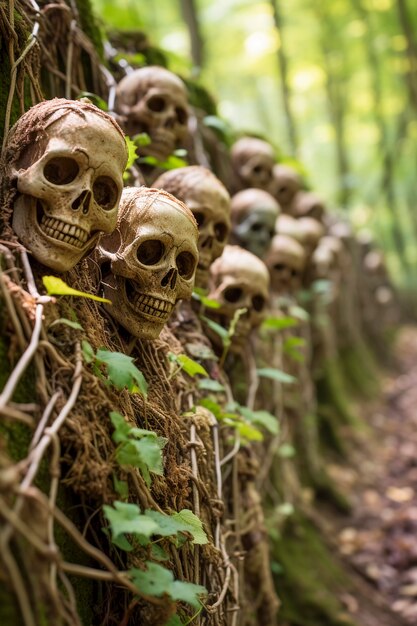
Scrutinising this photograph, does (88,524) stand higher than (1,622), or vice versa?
(88,524)

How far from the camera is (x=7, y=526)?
4.66 ft

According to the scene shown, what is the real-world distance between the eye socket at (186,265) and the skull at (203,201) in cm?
67

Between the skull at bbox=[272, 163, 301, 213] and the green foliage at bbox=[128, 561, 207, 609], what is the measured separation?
477cm

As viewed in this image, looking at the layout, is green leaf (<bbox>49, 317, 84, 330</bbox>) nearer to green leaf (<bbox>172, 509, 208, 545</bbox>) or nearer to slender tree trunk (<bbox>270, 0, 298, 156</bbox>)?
green leaf (<bbox>172, 509, 208, 545</bbox>)

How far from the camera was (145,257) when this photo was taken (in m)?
2.58

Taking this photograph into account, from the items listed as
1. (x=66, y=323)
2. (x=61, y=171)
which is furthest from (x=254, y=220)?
(x=66, y=323)

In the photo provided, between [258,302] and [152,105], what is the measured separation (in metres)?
1.40

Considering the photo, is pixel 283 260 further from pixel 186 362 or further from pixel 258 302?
pixel 186 362

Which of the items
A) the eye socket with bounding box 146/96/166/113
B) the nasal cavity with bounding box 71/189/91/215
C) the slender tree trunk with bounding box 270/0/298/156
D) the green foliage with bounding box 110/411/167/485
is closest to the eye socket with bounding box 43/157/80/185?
the nasal cavity with bounding box 71/189/91/215

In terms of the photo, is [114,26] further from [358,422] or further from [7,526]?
[358,422]

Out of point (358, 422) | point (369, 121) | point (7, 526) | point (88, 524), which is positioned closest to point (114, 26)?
point (88, 524)

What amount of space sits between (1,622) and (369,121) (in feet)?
66.4

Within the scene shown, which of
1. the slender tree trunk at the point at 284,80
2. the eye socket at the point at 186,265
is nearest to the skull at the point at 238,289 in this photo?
the eye socket at the point at 186,265

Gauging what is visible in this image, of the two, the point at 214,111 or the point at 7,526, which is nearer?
the point at 7,526
